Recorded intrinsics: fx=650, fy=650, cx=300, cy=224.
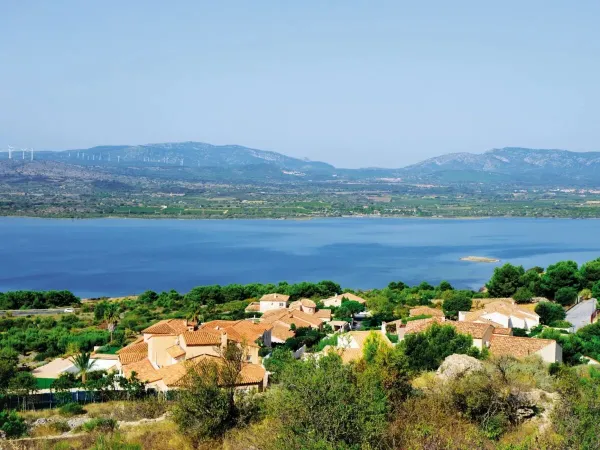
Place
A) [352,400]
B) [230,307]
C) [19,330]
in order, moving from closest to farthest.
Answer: [352,400], [19,330], [230,307]

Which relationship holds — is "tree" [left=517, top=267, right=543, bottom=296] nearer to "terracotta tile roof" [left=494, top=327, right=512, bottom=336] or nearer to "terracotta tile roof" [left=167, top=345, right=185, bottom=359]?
"terracotta tile roof" [left=494, top=327, right=512, bottom=336]

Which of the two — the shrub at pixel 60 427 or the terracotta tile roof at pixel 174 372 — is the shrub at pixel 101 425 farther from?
the terracotta tile roof at pixel 174 372

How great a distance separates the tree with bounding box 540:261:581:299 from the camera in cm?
2569

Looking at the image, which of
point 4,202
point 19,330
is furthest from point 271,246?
point 4,202

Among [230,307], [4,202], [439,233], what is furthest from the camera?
[4,202]

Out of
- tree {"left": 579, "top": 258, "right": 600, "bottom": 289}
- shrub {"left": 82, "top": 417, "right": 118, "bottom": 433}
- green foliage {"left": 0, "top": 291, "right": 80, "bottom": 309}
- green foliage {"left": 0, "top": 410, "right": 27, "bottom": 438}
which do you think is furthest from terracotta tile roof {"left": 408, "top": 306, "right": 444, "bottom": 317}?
green foliage {"left": 0, "top": 291, "right": 80, "bottom": 309}

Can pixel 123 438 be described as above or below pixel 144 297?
above

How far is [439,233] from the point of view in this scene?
80.4m

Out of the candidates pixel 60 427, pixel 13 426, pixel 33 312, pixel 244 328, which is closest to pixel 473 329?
pixel 244 328

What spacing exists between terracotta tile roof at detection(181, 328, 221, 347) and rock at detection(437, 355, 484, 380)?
5210mm

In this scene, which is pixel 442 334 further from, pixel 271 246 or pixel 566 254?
pixel 271 246

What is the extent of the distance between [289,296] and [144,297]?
7.24 m

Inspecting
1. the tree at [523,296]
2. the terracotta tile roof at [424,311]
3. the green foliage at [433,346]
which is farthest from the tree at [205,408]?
the tree at [523,296]

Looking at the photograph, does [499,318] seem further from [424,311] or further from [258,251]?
[258,251]
